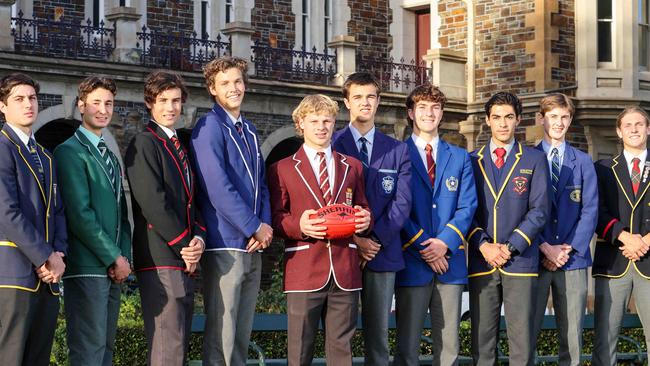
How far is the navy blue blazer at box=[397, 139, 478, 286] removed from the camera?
1084 cm

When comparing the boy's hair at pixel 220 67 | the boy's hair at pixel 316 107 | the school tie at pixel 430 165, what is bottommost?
the school tie at pixel 430 165

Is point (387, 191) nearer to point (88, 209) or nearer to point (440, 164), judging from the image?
point (440, 164)

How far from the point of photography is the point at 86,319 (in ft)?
31.8

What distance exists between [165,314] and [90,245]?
66cm

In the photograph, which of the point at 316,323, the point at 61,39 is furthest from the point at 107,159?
the point at 61,39

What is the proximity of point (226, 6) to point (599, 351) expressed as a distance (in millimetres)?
16415

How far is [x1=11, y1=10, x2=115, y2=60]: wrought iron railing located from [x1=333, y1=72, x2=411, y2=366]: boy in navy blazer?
1233cm

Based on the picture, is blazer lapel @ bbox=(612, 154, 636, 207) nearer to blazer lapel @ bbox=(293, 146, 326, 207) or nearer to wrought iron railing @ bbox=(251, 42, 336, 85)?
blazer lapel @ bbox=(293, 146, 326, 207)

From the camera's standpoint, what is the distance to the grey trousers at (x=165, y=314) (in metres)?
9.78

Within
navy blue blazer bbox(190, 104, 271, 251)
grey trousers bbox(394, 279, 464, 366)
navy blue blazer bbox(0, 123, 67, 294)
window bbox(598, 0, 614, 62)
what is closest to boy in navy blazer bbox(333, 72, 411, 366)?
grey trousers bbox(394, 279, 464, 366)

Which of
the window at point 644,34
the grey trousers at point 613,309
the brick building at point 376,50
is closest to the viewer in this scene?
the grey trousers at point 613,309

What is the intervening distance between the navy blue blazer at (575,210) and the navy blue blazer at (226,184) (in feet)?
8.66

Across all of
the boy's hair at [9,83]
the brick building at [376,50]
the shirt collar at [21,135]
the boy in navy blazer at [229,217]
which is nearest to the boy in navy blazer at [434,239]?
the boy in navy blazer at [229,217]

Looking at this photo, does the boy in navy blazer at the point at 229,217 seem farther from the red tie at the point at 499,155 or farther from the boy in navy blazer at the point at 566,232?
the boy in navy blazer at the point at 566,232
